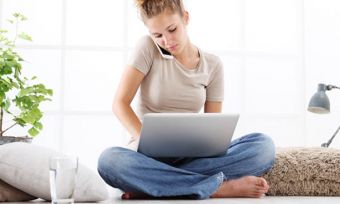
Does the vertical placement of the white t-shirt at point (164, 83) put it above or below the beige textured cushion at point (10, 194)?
above

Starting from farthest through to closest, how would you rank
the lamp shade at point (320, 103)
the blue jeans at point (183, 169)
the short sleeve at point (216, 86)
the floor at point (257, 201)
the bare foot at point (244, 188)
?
the lamp shade at point (320, 103) < the short sleeve at point (216, 86) < the bare foot at point (244, 188) < the blue jeans at point (183, 169) < the floor at point (257, 201)

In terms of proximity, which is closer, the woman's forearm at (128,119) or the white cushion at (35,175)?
the white cushion at (35,175)

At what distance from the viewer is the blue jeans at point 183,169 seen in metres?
2.45

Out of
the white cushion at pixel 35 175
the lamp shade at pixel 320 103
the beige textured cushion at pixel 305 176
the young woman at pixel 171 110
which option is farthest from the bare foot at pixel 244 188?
the lamp shade at pixel 320 103

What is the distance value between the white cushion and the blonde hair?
0.78 meters

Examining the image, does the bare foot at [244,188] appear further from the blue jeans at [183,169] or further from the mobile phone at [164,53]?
the mobile phone at [164,53]

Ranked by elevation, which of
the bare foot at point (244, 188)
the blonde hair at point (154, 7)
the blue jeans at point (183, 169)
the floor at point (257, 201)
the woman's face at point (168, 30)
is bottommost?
the floor at point (257, 201)

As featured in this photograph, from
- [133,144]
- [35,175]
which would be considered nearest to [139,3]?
[133,144]

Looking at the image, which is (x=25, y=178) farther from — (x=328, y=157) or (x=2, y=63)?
(x=328, y=157)

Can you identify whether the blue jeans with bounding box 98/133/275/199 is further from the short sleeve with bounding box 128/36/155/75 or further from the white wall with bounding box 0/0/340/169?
the white wall with bounding box 0/0/340/169

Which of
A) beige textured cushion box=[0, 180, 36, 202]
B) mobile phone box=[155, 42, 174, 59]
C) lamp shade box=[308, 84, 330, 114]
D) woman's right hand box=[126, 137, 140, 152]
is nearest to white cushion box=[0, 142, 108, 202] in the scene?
beige textured cushion box=[0, 180, 36, 202]

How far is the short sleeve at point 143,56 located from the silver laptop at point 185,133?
16.2 inches

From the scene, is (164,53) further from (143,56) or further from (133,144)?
(133,144)

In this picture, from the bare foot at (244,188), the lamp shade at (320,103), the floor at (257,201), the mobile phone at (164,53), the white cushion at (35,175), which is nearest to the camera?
the white cushion at (35,175)
